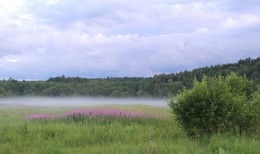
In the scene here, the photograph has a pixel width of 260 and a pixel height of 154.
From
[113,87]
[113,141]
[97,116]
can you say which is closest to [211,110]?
[113,141]

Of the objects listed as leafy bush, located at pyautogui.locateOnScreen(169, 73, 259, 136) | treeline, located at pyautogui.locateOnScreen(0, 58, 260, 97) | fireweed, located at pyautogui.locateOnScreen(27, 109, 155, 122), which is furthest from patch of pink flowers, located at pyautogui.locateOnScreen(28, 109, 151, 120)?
treeline, located at pyautogui.locateOnScreen(0, 58, 260, 97)

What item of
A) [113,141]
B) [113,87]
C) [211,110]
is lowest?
[113,141]

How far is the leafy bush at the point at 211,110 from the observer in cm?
1553

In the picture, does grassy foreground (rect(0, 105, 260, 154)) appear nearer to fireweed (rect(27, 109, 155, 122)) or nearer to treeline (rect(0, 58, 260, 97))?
fireweed (rect(27, 109, 155, 122))

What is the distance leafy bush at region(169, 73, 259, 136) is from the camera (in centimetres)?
1553

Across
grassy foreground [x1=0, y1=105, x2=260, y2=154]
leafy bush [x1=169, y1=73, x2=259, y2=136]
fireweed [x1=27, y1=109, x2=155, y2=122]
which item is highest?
leafy bush [x1=169, y1=73, x2=259, y2=136]

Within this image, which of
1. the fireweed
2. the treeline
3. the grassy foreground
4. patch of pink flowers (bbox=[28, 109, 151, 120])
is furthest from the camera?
the treeline

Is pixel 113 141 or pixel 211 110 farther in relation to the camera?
pixel 211 110

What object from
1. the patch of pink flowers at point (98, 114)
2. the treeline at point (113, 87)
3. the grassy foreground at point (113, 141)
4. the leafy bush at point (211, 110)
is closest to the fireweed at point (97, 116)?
the patch of pink flowers at point (98, 114)

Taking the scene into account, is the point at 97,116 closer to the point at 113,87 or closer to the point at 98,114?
the point at 98,114

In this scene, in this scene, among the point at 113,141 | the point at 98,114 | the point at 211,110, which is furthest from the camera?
the point at 98,114

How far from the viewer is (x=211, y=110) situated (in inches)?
605

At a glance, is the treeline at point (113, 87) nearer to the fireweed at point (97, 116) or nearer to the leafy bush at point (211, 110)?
the fireweed at point (97, 116)

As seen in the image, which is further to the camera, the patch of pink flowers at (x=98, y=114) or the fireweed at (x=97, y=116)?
the patch of pink flowers at (x=98, y=114)
